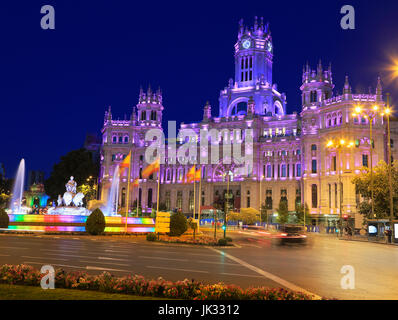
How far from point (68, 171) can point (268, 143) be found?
5067cm

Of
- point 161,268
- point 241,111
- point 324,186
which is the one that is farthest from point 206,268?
point 241,111

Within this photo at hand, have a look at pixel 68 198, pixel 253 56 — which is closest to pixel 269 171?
pixel 253 56

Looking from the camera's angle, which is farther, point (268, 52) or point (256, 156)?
point (268, 52)

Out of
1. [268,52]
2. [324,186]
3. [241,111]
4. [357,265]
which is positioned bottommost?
[357,265]

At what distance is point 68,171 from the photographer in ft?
323

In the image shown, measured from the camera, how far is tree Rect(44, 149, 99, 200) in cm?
9719

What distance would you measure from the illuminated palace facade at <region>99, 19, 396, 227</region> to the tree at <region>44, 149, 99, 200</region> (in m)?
9.98

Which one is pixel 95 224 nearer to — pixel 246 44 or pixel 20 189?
pixel 20 189

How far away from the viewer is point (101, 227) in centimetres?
3812

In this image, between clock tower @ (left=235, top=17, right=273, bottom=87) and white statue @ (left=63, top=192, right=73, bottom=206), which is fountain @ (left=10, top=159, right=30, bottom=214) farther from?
clock tower @ (left=235, top=17, right=273, bottom=87)

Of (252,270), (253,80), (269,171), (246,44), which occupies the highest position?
(246,44)
